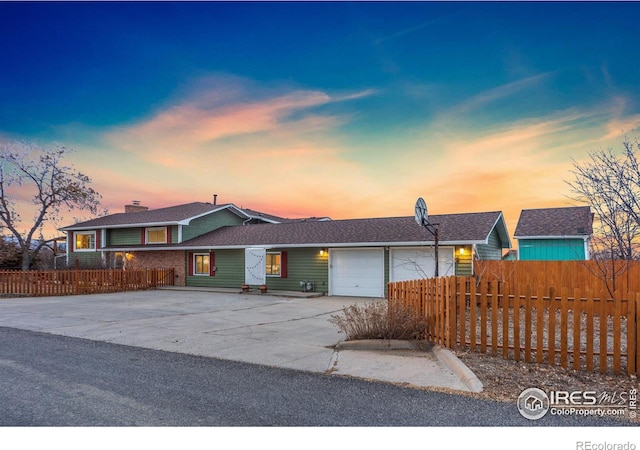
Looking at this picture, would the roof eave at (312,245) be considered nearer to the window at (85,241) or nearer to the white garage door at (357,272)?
the white garage door at (357,272)

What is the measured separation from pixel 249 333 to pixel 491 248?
48.2 ft

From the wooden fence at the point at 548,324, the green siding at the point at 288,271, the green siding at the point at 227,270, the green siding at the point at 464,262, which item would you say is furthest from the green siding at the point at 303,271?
the wooden fence at the point at 548,324

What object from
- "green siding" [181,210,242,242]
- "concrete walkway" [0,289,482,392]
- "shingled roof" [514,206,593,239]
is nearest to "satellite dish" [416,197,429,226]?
"concrete walkway" [0,289,482,392]

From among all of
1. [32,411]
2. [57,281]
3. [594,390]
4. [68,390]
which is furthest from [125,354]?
[57,281]

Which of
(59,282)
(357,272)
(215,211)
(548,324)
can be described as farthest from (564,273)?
(59,282)

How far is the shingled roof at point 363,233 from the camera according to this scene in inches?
666

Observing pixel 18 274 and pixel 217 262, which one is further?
pixel 217 262

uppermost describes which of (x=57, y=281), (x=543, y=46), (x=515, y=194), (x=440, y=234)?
(x=543, y=46)

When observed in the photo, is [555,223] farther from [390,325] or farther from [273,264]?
[390,325]

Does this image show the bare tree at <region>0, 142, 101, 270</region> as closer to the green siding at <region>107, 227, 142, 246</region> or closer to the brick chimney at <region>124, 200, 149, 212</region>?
the brick chimney at <region>124, 200, 149, 212</region>

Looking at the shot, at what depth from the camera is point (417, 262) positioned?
17453 mm

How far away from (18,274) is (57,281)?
1.75 m

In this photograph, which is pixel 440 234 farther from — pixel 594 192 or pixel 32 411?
pixel 32 411

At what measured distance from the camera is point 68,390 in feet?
16.2
